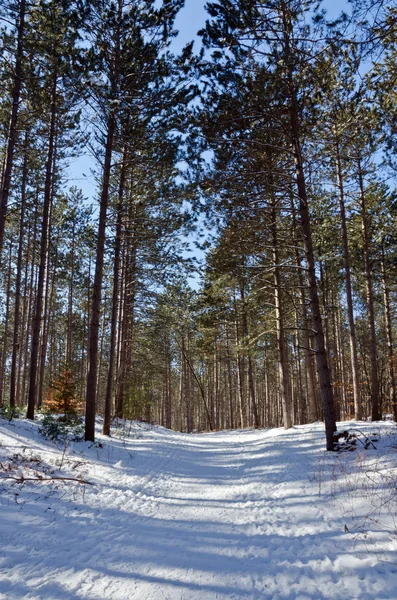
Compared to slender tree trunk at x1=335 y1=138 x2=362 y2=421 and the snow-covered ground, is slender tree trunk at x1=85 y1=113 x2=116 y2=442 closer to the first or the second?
the snow-covered ground

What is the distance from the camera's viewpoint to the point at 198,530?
449 cm

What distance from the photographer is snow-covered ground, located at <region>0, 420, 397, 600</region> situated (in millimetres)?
3172

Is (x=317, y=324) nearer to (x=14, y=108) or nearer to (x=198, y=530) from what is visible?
(x=198, y=530)

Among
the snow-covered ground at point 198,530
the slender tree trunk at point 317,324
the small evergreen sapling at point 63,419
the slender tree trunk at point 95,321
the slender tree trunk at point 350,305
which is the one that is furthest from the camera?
the slender tree trunk at point 350,305

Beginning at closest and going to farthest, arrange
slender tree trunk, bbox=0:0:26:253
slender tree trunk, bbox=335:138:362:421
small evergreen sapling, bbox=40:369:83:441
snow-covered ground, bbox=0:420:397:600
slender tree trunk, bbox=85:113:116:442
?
1. snow-covered ground, bbox=0:420:397:600
2. slender tree trunk, bbox=0:0:26:253
3. small evergreen sapling, bbox=40:369:83:441
4. slender tree trunk, bbox=85:113:116:442
5. slender tree trunk, bbox=335:138:362:421

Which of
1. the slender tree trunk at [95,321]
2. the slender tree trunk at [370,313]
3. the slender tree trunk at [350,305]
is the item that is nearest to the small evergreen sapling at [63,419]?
the slender tree trunk at [95,321]

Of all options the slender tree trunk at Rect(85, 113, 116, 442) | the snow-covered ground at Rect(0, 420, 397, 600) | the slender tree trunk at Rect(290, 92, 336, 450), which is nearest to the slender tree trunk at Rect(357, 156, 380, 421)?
the slender tree trunk at Rect(290, 92, 336, 450)

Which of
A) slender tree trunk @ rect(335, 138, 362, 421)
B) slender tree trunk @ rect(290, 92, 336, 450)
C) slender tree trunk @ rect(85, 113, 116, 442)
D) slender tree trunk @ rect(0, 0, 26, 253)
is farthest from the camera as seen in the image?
slender tree trunk @ rect(335, 138, 362, 421)

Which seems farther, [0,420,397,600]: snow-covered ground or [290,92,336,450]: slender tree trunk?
[290,92,336,450]: slender tree trunk

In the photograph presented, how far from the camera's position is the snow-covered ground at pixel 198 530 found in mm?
3172

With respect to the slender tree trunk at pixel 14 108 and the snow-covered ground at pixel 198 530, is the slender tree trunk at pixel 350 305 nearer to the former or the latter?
the snow-covered ground at pixel 198 530

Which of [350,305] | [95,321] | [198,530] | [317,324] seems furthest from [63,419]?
[350,305]

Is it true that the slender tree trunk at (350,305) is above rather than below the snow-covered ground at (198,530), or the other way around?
above

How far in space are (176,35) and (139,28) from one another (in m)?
1.10
